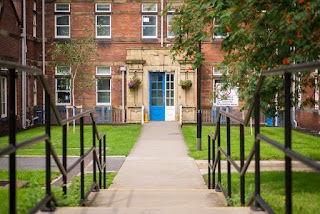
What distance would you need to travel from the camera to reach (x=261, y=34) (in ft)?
27.3

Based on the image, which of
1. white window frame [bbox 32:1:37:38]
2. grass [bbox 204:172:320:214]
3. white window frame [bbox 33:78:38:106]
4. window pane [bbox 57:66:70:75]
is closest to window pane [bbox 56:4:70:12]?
white window frame [bbox 32:1:37:38]

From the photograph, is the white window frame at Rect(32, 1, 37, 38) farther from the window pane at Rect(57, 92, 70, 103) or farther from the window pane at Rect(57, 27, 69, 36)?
the window pane at Rect(57, 92, 70, 103)

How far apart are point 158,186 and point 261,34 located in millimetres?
3538

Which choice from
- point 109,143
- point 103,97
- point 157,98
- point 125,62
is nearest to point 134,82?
point 125,62

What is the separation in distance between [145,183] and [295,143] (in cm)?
860

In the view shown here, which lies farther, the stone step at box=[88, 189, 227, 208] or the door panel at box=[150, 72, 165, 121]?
the door panel at box=[150, 72, 165, 121]

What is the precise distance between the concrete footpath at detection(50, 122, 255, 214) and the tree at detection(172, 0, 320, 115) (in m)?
2.05

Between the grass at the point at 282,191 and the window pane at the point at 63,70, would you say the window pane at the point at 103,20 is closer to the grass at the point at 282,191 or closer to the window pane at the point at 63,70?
the window pane at the point at 63,70

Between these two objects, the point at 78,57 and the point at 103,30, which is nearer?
the point at 78,57

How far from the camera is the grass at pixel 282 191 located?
21.8 feet

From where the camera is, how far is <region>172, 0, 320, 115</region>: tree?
7.79 m

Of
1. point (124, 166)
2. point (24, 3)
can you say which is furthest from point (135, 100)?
point (124, 166)

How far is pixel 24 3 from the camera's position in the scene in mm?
23766

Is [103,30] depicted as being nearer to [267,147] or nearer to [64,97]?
[64,97]
